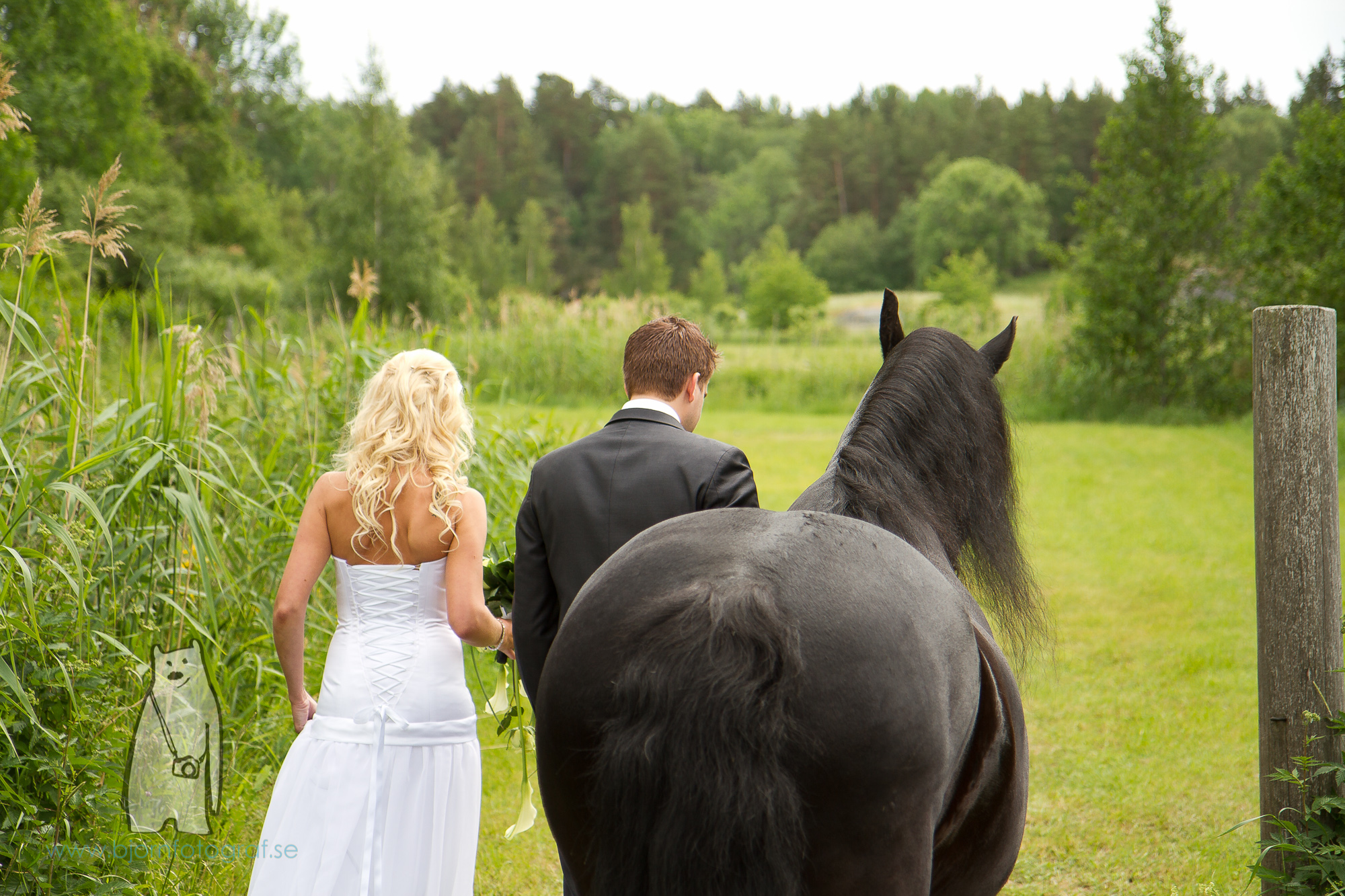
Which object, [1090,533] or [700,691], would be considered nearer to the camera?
[700,691]

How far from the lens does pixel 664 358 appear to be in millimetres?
2273

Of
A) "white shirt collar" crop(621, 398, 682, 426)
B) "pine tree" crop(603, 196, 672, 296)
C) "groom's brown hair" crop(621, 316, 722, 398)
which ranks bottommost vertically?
"white shirt collar" crop(621, 398, 682, 426)

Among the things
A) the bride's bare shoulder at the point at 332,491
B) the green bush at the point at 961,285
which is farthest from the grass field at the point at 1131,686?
the green bush at the point at 961,285

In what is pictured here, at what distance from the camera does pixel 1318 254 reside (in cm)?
1218

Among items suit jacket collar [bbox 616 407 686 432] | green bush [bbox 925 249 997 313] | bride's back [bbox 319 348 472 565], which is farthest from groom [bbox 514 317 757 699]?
green bush [bbox 925 249 997 313]

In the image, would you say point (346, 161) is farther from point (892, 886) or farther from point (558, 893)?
point (892, 886)

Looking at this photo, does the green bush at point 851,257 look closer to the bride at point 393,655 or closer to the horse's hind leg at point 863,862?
the bride at point 393,655

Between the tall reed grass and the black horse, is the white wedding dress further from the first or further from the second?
the black horse

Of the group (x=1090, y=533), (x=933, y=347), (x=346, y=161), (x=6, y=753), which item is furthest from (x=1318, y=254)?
(x=346, y=161)

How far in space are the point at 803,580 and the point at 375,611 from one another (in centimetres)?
137

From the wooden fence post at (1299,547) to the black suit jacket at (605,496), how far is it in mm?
1566

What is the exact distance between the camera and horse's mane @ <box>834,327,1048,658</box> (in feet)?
6.45

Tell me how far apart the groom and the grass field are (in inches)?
41.5

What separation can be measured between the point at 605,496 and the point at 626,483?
63mm
